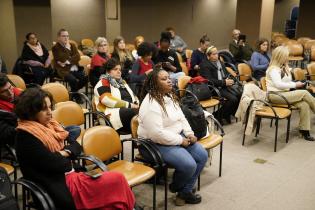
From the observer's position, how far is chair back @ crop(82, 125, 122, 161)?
119 inches

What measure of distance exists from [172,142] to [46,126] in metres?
1.10

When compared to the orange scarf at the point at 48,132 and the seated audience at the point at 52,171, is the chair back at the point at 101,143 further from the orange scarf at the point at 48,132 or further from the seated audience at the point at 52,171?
the seated audience at the point at 52,171

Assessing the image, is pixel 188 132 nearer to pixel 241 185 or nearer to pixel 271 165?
pixel 241 185

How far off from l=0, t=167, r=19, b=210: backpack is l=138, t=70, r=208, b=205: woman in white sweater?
1248 mm

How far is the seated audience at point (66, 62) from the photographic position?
6.48 m

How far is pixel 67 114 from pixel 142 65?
1.87m

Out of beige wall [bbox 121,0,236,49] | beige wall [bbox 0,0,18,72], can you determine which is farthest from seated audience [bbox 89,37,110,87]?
Answer: beige wall [bbox 121,0,236,49]

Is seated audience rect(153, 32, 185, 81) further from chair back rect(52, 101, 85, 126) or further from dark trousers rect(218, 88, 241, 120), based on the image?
chair back rect(52, 101, 85, 126)

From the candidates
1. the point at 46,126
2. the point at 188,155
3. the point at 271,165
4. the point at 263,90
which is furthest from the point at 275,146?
the point at 46,126

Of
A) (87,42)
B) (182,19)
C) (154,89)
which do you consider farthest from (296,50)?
(154,89)

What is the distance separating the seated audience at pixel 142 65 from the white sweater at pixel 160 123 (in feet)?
6.34

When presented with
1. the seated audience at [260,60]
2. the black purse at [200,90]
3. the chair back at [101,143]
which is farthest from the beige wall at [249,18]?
the chair back at [101,143]

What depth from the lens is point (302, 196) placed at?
3646mm

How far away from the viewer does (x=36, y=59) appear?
20.8 ft
